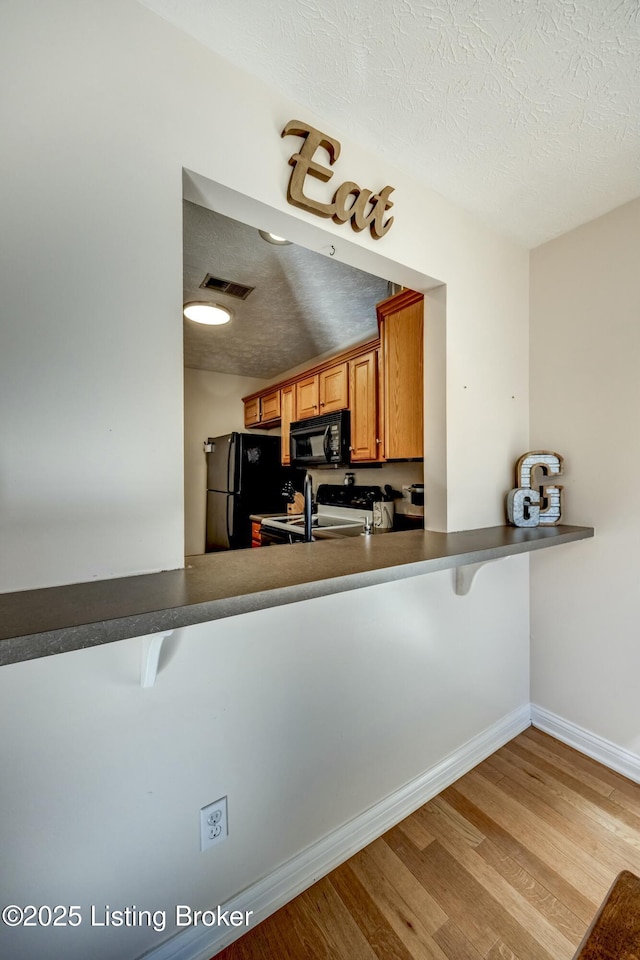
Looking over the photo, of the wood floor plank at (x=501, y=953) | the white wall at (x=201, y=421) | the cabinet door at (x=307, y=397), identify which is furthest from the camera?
the white wall at (x=201, y=421)

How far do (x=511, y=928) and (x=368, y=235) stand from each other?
220 cm

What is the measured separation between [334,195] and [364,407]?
1509 mm

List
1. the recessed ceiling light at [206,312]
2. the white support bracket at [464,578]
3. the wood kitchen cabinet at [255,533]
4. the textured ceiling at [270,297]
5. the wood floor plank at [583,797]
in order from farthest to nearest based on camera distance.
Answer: the wood kitchen cabinet at [255,533]
the recessed ceiling light at [206,312]
the textured ceiling at [270,297]
the white support bracket at [464,578]
the wood floor plank at [583,797]

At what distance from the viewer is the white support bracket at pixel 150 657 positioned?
89 cm

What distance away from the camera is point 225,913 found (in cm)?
109

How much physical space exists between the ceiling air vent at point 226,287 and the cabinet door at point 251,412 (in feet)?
6.12

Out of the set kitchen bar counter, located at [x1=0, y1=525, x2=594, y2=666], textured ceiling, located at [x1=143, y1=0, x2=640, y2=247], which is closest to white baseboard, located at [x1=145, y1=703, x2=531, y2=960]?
kitchen bar counter, located at [x1=0, y1=525, x2=594, y2=666]

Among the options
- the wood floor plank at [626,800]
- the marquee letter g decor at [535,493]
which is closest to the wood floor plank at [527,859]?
the wood floor plank at [626,800]

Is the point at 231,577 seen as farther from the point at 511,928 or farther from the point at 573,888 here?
the point at 573,888

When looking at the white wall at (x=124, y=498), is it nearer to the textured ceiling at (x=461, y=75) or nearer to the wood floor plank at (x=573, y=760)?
the textured ceiling at (x=461, y=75)

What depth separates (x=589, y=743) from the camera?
1.76 m

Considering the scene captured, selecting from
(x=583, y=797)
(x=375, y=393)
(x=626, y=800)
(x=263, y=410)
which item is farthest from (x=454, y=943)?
(x=263, y=410)

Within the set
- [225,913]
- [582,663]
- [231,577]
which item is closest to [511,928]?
[225,913]

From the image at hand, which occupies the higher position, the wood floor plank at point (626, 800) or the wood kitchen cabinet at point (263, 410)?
the wood kitchen cabinet at point (263, 410)
